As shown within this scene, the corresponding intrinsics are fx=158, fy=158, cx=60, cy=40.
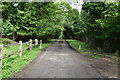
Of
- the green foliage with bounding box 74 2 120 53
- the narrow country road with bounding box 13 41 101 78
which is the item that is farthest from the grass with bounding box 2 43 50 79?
the green foliage with bounding box 74 2 120 53

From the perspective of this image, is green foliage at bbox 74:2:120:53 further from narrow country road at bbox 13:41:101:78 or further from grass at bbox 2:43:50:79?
grass at bbox 2:43:50:79

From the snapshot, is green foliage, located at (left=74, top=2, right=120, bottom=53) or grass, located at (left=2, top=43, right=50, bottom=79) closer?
grass, located at (left=2, top=43, right=50, bottom=79)

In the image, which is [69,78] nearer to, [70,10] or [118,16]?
[118,16]

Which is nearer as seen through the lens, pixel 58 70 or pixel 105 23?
pixel 58 70

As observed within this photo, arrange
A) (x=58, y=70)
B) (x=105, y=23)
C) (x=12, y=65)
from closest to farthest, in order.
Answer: (x=58, y=70) → (x=12, y=65) → (x=105, y=23)

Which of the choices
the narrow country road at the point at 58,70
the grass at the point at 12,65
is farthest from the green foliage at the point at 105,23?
the grass at the point at 12,65

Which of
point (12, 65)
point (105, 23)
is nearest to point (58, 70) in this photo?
point (12, 65)

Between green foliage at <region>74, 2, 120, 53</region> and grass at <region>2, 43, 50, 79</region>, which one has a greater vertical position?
green foliage at <region>74, 2, 120, 53</region>

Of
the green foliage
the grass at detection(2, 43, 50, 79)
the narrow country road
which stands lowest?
the narrow country road

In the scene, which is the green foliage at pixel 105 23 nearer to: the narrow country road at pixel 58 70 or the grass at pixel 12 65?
the narrow country road at pixel 58 70

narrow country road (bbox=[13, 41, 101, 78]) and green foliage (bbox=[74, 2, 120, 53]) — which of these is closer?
narrow country road (bbox=[13, 41, 101, 78])

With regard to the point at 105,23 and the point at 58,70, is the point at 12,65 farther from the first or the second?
the point at 105,23

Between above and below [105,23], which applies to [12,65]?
below

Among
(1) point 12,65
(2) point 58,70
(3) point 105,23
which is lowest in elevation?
(2) point 58,70
